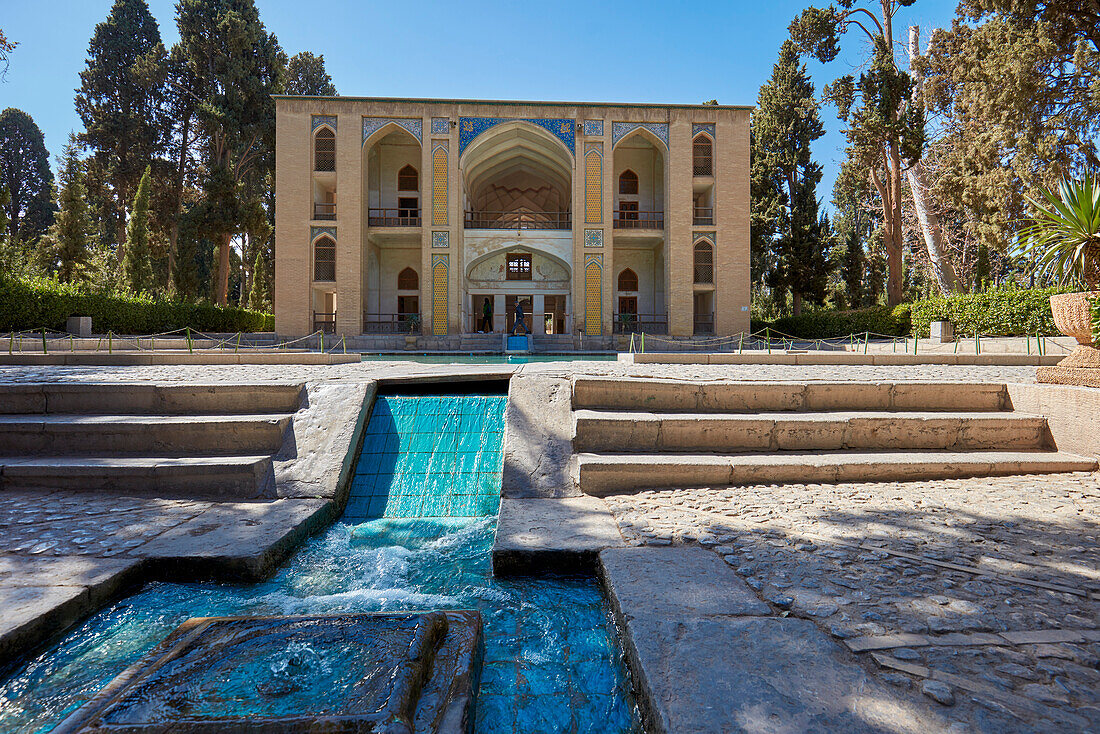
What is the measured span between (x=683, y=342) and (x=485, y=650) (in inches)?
703

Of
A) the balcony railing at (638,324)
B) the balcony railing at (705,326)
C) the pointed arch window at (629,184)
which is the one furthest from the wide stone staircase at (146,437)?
the pointed arch window at (629,184)

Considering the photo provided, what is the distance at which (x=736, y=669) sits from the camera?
6.13 feet

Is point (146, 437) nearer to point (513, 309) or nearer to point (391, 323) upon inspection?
point (391, 323)

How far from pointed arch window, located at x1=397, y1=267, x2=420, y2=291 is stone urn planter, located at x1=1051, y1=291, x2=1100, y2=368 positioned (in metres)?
22.7

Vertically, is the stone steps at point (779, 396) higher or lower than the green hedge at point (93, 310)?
lower

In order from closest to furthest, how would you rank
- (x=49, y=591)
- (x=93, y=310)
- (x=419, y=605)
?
(x=49, y=591)
(x=419, y=605)
(x=93, y=310)

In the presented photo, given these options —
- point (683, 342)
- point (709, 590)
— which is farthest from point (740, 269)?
point (709, 590)

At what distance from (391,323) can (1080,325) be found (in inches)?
843

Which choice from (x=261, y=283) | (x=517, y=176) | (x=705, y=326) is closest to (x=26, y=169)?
(x=261, y=283)

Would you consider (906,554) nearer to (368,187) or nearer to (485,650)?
(485,650)

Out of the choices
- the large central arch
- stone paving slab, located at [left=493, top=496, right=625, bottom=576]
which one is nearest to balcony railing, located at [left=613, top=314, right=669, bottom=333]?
the large central arch

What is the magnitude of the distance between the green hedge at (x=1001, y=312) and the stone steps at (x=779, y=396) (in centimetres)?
1010

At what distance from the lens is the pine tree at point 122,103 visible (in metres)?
24.7

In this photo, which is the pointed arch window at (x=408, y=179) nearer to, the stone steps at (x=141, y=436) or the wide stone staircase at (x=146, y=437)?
the wide stone staircase at (x=146, y=437)
